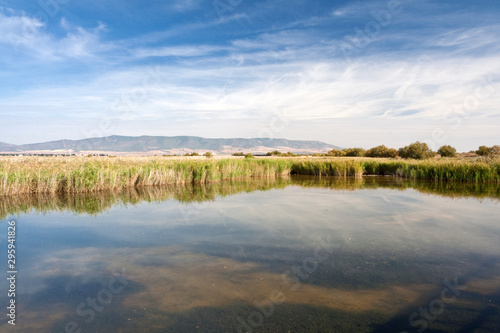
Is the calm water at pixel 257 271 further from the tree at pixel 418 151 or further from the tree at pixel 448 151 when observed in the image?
the tree at pixel 448 151

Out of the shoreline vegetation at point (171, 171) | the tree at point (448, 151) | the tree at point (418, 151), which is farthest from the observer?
the tree at point (448, 151)

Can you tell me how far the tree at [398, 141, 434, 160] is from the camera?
3231 cm

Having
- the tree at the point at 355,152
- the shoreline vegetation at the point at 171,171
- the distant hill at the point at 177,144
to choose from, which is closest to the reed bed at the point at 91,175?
the shoreline vegetation at the point at 171,171

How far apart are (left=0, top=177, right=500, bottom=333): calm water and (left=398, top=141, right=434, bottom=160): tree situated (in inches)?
979

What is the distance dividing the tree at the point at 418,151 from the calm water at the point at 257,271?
2487 cm

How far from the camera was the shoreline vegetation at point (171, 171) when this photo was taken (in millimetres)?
13328

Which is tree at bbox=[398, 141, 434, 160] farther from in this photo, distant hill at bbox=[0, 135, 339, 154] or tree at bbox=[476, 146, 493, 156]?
distant hill at bbox=[0, 135, 339, 154]

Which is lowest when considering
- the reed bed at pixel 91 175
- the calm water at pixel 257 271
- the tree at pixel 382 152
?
the calm water at pixel 257 271

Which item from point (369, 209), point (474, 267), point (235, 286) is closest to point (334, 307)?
point (235, 286)

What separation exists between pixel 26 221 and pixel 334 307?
832 centimetres

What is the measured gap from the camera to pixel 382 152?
3934 centimetres

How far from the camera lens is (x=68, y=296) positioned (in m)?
4.24

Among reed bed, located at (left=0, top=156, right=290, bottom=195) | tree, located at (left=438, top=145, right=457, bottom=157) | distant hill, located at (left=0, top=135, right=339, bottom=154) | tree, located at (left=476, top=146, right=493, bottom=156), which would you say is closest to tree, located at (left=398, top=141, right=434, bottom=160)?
tree, located at (left=438, top=145, right=457, bottom=157)

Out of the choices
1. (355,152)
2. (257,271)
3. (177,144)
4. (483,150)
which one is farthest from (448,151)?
(177,144)
